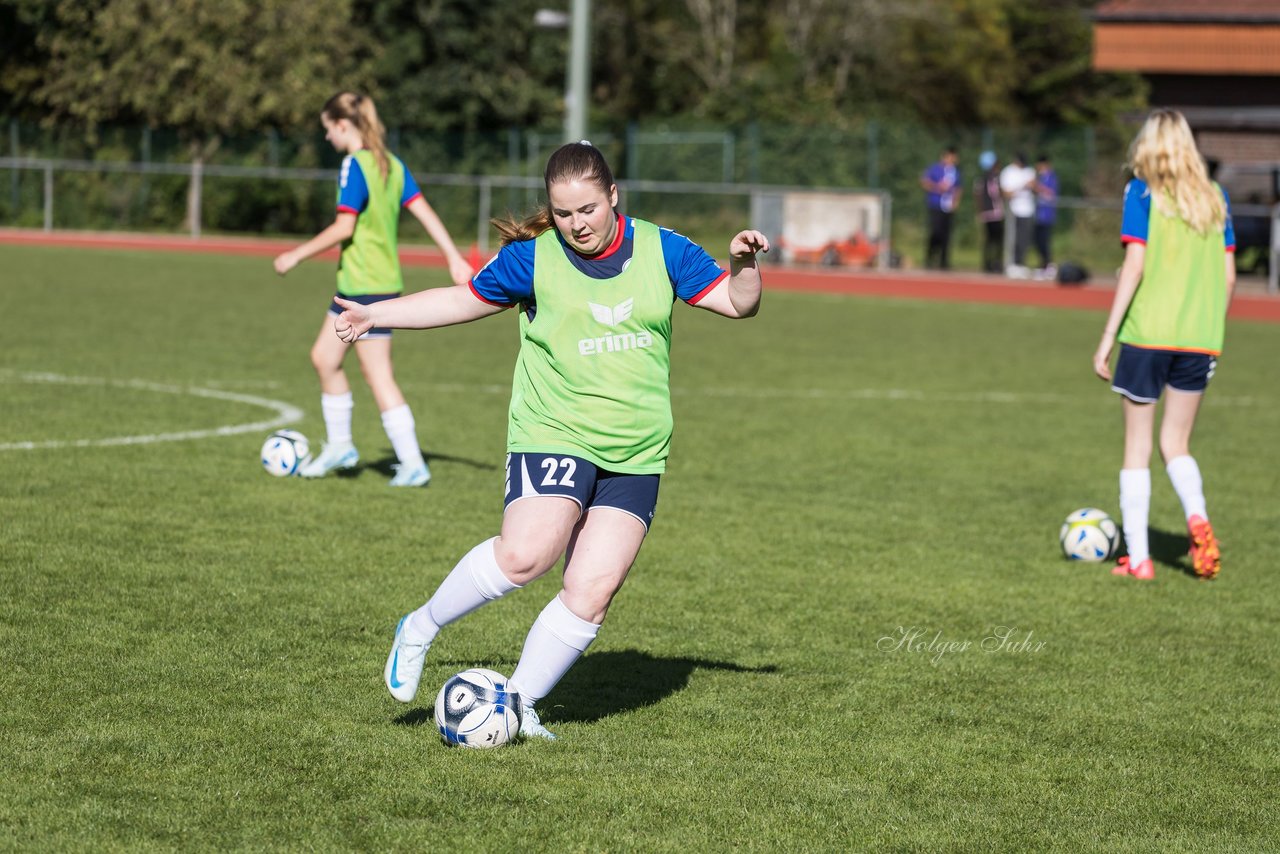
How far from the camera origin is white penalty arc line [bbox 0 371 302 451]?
9.62 m

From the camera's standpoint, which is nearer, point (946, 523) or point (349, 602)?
point (349, 602)

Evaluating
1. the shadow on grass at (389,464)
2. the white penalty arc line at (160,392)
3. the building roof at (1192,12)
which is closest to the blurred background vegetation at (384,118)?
the building roof at (1192,12)

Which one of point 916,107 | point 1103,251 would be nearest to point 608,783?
point 1103,251

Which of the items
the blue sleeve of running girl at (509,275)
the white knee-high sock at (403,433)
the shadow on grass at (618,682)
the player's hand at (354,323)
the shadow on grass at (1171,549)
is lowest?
the shadow on grass at (618,682)

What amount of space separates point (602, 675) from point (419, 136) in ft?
113

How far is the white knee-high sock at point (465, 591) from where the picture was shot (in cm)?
480

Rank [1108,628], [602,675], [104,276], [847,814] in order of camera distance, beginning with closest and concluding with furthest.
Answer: [847,814], [602,675], [1108,628], [104,276]

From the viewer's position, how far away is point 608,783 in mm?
4512

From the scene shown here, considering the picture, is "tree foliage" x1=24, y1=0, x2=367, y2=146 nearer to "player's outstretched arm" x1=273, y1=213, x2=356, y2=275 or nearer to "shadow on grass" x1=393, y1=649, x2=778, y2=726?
"player's outstretched arm" x1=273, y1=213, x2=356, y2=275

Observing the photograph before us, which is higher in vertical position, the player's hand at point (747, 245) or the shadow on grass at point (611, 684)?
the player's hand at point (747, 245)

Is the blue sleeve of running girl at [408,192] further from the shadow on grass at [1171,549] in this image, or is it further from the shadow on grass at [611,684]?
the shadow on grass at [1171,549]

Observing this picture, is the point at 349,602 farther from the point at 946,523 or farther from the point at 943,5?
the point at 943,5

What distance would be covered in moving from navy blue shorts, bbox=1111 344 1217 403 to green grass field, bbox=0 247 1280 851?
91cm

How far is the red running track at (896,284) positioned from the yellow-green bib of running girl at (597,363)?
2111 cm
